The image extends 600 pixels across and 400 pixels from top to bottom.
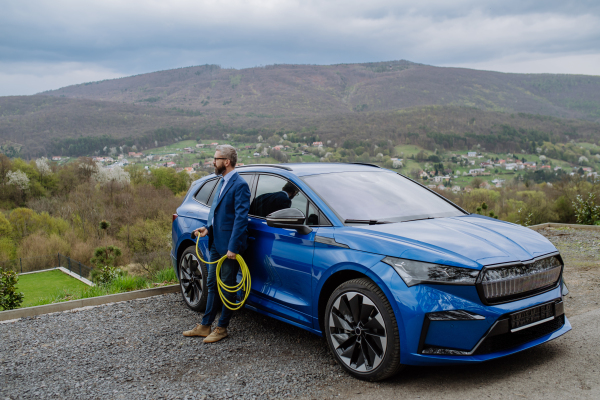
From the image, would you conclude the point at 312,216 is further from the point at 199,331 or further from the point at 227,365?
the point at 199,331

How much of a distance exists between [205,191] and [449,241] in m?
3.34

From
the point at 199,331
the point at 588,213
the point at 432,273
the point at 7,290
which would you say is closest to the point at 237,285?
the point at 199,331

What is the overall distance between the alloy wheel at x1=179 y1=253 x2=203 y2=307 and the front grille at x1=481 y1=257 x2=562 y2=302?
11.0 feet

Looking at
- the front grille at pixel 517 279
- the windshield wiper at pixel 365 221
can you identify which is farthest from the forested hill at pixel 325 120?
the front grille at pixel 517 279

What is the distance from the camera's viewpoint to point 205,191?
18.8ft

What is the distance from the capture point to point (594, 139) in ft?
317

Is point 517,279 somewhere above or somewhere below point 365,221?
below

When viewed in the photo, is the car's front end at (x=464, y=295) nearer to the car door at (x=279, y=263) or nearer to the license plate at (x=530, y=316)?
the license plate at (x=530, y=316)

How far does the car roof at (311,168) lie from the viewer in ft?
15.3

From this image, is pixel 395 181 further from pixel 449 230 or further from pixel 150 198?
pixel 150 198

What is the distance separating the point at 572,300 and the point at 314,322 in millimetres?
3685

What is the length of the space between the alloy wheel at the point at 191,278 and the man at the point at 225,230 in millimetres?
709

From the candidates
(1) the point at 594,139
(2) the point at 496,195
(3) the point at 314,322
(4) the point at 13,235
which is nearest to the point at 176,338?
(3) the point at 314,322

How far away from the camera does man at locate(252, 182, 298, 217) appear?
14.5ft
